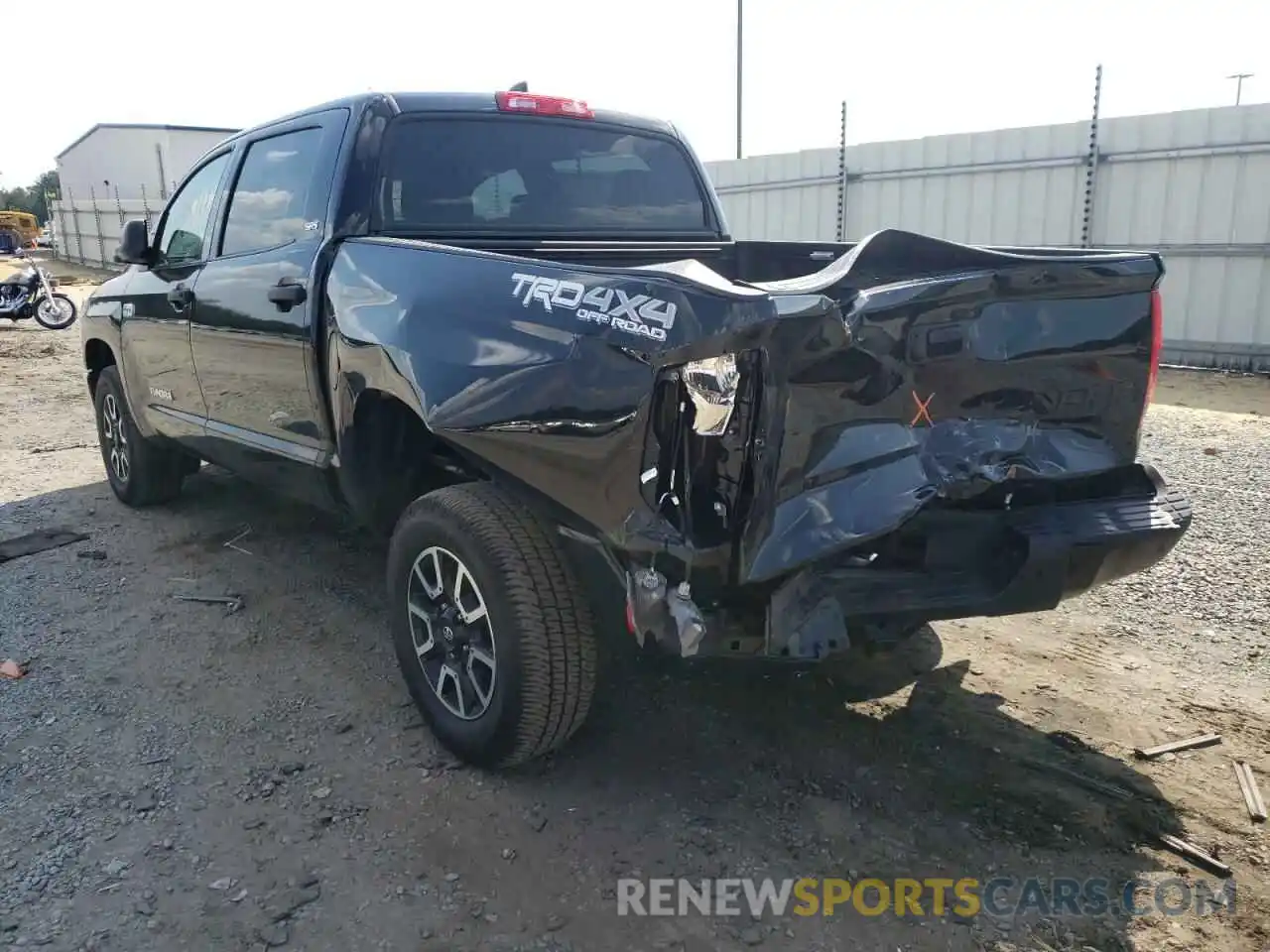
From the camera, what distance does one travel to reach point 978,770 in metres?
2.97

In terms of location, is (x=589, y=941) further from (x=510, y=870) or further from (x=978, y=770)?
(x=978, y=770)

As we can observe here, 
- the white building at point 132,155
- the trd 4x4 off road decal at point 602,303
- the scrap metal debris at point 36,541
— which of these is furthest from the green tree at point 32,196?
the trd 4x4 off road decal at point 602,303

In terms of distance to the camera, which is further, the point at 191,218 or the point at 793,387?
the point at 191,218

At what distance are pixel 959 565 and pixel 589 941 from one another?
133 centimetres

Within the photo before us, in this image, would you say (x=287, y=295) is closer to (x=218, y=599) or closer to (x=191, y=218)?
(x=218, y=599)

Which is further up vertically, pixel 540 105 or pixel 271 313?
pixel 540 105

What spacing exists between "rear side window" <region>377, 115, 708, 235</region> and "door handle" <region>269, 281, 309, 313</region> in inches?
15.4

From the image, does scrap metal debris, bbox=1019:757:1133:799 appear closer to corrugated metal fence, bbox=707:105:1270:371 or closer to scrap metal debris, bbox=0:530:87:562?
scrap metal debris, bbox=0:530:87:562

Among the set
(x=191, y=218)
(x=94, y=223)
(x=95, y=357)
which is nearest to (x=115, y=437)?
(x=95, y=357)

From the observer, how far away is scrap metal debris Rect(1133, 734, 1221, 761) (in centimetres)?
307

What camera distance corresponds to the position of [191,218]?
495 centimetres

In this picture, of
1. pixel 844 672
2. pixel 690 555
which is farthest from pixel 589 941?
pixel 844 672

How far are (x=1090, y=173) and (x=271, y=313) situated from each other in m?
9.92

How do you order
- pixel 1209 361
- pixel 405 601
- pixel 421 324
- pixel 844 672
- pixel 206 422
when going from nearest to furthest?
pixel 421 324 → pixel 405 601 → pixel 844 672 → pixel 206 422 → pixel 1209 361
